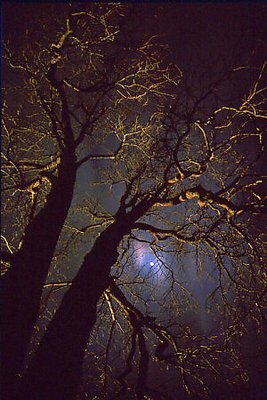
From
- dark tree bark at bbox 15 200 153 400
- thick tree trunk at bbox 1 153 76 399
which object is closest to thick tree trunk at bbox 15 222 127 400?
dark tree bark at bbox 15 200 153 400

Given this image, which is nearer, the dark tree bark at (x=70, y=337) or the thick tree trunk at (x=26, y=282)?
the dark tree bark at (x=70, y=337)

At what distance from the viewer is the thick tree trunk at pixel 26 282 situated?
3.59 m

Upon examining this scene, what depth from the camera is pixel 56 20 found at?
6062 millimetres

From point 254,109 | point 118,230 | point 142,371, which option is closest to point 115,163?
point 118,230

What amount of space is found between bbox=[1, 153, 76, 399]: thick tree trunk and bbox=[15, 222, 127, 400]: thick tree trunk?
0.81ft

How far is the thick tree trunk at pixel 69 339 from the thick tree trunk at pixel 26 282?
248 millimetres

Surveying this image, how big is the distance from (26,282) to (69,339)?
927 millimetres

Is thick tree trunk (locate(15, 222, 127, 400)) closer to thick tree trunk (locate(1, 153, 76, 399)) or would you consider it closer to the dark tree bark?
the dark tree bark

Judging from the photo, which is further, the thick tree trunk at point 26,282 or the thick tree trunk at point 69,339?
the thick tree trunk at point 26,282

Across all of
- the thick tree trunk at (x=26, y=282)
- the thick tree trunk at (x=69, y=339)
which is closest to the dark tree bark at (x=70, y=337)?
the thick tree trunk at (x=69, y=339)

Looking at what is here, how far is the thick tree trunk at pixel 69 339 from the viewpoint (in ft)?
11.0

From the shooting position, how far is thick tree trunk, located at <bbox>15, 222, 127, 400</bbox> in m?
3.36

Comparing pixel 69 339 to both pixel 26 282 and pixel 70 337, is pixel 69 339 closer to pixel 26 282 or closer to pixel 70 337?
pixel 70 337

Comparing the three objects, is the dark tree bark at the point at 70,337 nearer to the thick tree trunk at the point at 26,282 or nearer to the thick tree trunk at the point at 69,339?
the thick tree trunk at the point at 69,339
